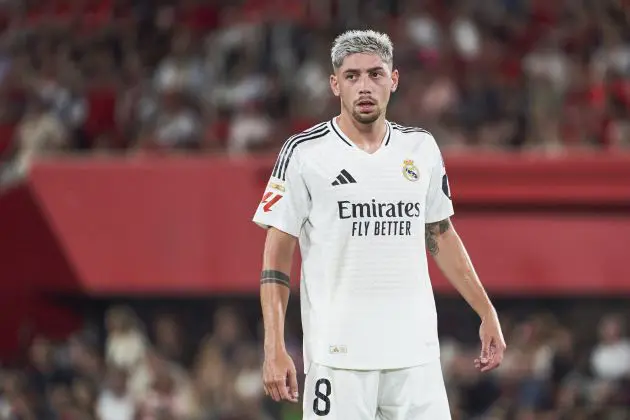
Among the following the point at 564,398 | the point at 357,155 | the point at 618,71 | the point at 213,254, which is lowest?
the point at 564,398

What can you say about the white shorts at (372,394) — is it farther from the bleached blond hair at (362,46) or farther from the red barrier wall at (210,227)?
the red barrier wall at (210,227)

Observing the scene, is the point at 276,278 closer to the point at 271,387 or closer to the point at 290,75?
the point at 271,387

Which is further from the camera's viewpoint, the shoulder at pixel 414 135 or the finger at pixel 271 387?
the shoulder at pixel 414 135

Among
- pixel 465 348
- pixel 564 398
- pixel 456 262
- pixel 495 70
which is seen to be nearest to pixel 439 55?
pixel 495 70

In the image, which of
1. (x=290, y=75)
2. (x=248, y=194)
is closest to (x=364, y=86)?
(x=248, y=194)

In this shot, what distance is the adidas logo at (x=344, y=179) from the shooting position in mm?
5094

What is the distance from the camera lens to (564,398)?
476 inches

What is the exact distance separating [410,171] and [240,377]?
788 cm

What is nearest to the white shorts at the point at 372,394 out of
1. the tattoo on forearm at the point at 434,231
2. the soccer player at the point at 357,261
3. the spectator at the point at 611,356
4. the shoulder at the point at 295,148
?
the soccer player at the point at 357,261

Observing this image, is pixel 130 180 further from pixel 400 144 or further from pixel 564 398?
pixel 400 144

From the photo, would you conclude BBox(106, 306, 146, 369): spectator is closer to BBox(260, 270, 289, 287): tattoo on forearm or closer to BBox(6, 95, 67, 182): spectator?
BBox(6, 95, 67, 182): spectator

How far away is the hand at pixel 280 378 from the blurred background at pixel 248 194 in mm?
7048

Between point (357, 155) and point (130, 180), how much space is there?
8.77m

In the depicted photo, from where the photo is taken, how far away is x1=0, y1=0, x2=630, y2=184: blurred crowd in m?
13.2
